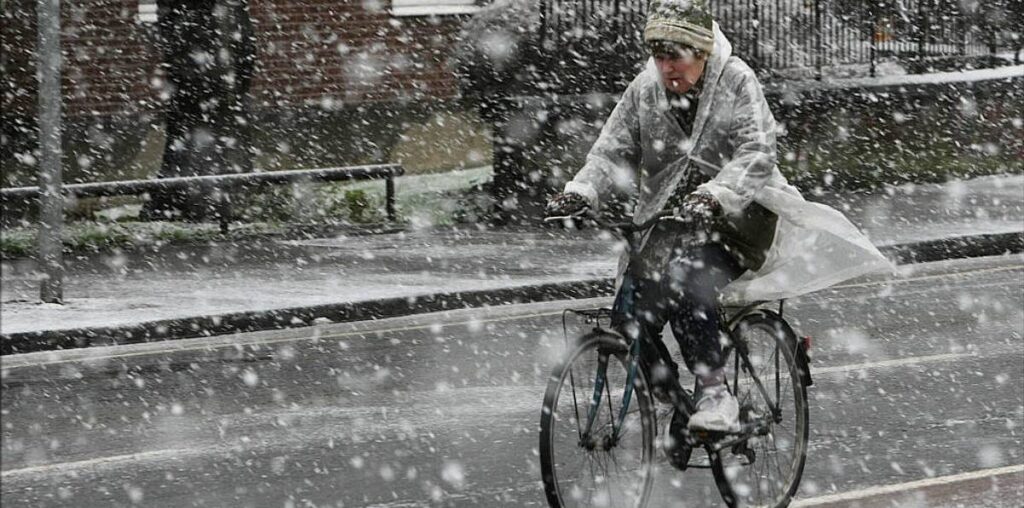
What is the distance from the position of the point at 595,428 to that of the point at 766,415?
34.7 inches

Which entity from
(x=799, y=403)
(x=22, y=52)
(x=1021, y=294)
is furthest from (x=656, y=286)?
(x=22, y=52)

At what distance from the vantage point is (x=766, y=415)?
20.4 feet

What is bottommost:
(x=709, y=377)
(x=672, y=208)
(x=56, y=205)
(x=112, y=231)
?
(x=112, y=231)

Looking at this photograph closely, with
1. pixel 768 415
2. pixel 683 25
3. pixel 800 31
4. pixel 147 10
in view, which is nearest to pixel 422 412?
pixel 768 415

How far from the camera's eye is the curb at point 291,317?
1070 cm

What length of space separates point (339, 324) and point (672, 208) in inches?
239

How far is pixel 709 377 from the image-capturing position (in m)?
5.76

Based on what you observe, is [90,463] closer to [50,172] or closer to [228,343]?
[228,343]

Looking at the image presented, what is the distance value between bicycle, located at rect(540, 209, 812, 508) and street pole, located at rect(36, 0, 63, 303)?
6802 millimetres

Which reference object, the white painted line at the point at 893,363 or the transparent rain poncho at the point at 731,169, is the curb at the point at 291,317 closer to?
the white painted line at the point at 893,363

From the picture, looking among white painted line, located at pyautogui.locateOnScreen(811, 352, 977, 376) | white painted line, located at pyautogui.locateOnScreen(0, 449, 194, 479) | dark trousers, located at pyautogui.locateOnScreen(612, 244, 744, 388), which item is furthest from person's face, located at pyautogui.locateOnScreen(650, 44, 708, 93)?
white painted line, located at pyautogui.locateOnScreen(811, 352, 977, 376)

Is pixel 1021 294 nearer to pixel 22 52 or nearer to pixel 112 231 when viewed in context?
pixel 112 231

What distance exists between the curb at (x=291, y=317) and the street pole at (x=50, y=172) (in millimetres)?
1174

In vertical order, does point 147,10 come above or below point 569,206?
below
